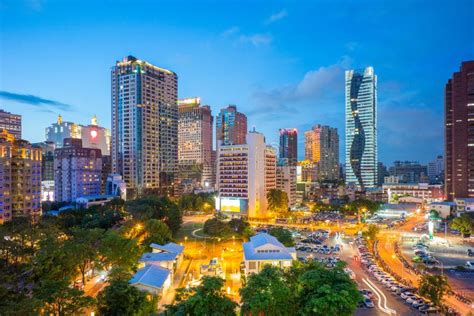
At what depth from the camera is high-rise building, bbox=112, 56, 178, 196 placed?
99.6m

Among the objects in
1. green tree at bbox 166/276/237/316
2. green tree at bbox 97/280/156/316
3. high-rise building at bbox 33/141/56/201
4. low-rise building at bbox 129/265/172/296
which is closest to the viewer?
green tree at bbox 166/276/237/316

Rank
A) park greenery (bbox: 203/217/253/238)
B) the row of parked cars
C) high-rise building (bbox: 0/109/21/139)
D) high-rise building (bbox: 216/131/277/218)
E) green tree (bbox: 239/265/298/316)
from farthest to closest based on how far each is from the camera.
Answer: high-rise building (bbox: 0/109/21/139)
high-rise building (bbox: 216/131/277/218)
park greenery (bbox: 203/217/253/238)
the row of parked cars
green tree (bbox: 239/265/298/316)

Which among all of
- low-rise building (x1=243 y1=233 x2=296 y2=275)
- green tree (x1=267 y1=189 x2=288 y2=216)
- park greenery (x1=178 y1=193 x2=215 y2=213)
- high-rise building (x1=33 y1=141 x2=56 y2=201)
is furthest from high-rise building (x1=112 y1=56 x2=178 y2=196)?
low-rise building (x1=243 y1=233 x2=296 y2=275)

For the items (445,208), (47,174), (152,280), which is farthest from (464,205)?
(47,174)

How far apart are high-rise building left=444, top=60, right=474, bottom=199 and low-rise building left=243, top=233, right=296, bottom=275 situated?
72514mm

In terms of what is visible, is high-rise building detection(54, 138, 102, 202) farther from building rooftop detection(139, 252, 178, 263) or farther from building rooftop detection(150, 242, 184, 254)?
building rooftop detection(139, 252, 178, 263)

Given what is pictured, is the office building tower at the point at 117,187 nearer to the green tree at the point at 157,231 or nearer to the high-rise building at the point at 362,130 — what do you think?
the green tree at the point at 157,231

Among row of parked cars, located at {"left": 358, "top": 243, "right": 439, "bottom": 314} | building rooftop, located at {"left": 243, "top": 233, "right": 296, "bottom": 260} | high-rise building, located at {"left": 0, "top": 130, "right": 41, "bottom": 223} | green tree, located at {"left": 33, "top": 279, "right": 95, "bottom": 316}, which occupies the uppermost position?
high-rise building, located at {"left": 0, "top": 130, "right": 41, "bottom": 223}

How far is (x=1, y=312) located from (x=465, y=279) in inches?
1606

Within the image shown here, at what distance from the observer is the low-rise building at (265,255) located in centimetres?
3189

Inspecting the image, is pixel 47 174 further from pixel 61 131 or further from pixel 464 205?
pixel 464 205

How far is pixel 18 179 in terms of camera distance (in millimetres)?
56812

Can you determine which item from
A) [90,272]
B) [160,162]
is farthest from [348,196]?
[90,272]

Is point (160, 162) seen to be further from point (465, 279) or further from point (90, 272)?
point (465, 279)
